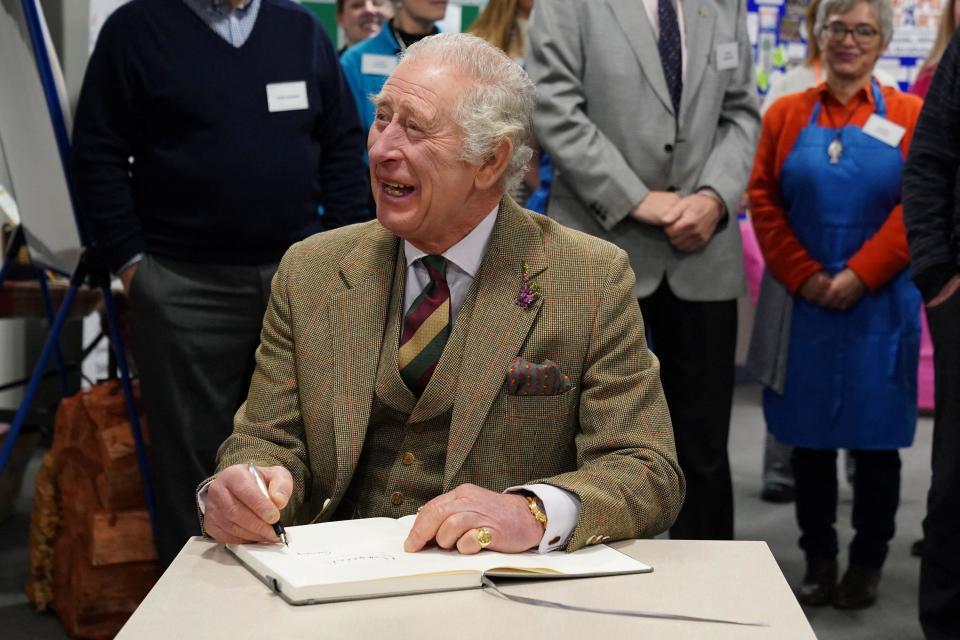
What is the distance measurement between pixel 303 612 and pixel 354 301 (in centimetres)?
67

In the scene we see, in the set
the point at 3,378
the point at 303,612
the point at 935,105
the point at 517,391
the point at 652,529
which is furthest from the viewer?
the point at 3,378

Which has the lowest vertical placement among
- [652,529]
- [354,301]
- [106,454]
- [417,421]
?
[106,454]

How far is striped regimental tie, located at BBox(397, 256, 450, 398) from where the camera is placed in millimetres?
1869

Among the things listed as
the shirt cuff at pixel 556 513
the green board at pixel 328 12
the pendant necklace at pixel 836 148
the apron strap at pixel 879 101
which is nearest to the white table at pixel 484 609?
the shirt cuff at pixel 556 513

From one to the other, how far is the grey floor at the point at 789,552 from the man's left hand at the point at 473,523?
2.07m

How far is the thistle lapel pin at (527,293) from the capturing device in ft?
6.05

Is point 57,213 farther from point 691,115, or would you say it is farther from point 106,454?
point 691,115

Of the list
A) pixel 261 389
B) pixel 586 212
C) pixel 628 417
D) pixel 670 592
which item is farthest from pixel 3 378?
pixel 670 592

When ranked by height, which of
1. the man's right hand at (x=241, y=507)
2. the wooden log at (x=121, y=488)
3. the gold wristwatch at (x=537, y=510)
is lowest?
the wooden log at (x=121, y=488)

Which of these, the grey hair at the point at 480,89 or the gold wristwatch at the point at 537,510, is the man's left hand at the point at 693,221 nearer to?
the grey hair at the point at 480,89

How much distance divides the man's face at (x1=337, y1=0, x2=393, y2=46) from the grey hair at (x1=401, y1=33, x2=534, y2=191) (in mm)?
3013

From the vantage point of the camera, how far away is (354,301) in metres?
1.89

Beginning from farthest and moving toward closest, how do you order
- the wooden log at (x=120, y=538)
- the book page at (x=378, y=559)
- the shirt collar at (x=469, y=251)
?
the wooden log at (x=120, y=538), the shirt collar at (x=469, y=251), the book page at (x=378, y=559)

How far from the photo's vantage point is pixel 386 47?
3.79 metres
